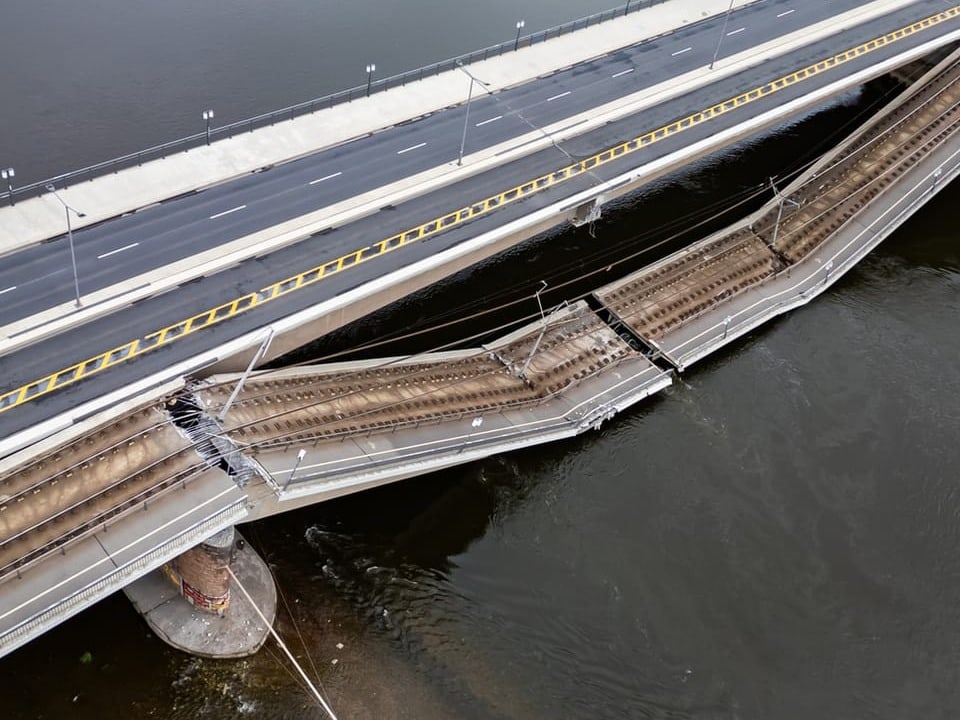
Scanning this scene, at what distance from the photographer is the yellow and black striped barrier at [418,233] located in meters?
49.2

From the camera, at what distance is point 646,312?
226 ft

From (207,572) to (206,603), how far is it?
101 inches

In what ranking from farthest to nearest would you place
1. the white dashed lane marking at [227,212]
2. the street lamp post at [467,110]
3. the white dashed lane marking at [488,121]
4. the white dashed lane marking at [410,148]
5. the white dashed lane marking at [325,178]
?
the white dashed lane marking at [488,121] < the white dashed lane marking at [410,148] < the street lamp post at [467,110] < the white dashed lane marking at [325,178] < the white dashed lane marking at [227,212]

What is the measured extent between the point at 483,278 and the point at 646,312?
38.1 feet

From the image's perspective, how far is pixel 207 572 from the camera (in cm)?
4766

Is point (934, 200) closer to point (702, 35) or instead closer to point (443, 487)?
point (702, 35)

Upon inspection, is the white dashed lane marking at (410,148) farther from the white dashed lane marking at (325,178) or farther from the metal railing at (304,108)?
the metal railing at (304,108)

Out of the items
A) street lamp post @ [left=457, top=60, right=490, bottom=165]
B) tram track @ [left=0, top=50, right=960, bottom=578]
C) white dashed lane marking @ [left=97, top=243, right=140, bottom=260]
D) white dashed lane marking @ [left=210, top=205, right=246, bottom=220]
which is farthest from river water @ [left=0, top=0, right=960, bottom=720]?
white dashed lane marking @ [left=97, top=243, right=140, bottom=260]

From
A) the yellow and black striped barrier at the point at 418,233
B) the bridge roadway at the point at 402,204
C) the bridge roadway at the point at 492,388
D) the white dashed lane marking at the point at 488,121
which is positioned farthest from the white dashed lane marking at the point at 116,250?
the white dashed lane marking at the point at 488,121

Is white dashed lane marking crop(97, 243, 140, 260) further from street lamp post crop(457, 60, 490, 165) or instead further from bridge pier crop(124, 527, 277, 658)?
street lamp post crop(457, 60, 490, 165)

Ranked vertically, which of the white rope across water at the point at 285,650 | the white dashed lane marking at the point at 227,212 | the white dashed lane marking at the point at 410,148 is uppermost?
the white dashed lane marking at the point at 410,148

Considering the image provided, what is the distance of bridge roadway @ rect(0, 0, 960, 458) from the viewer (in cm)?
5072

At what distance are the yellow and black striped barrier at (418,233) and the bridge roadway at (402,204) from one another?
429 mm

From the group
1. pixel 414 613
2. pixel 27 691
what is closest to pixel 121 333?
pixel 27 691
